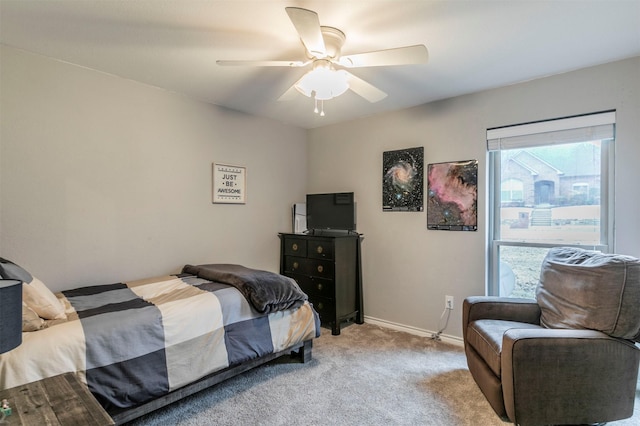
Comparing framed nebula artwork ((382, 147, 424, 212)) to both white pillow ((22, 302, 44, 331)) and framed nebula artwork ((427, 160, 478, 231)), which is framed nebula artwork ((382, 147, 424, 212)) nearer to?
framed nebula artwork ((427, 160, 478, 231))

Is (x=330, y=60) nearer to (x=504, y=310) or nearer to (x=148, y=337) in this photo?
(x=148, y=337)

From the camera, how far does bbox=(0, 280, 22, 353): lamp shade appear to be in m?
0.99

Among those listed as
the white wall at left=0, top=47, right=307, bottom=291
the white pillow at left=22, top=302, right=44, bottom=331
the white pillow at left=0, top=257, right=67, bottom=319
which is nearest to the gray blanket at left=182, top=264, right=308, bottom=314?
the white wall at left=0, top=47, right=307, bottom=291

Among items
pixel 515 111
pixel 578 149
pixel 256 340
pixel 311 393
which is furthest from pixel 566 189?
pixel 256 340

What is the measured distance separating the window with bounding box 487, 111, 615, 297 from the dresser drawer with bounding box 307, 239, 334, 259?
148cm

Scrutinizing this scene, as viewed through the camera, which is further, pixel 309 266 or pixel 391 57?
pixel 309 266

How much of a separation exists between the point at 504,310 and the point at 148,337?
2277mm

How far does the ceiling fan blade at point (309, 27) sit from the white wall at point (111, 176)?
1760mm

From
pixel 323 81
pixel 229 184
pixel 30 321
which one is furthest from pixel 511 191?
pixel 30 321

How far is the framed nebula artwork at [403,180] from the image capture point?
10.7ft

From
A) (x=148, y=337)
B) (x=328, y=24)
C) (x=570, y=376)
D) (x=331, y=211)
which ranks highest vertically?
(x=328, y=24)

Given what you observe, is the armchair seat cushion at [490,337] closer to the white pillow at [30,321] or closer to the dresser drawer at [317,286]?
the dresser drawer at [317,286]

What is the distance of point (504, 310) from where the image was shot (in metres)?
2.27

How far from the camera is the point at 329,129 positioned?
400 centimetres
